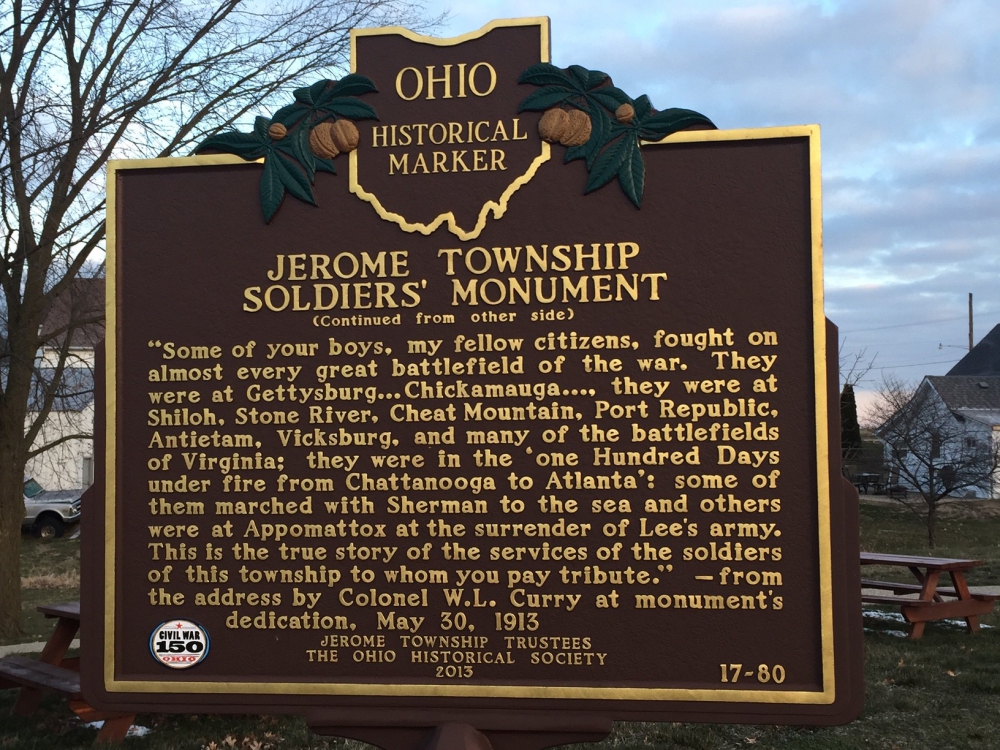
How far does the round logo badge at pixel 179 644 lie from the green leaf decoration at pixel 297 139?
1696mm

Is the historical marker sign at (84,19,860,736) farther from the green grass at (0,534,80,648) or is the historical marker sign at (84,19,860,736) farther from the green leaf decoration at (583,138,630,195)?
the green grass at (0,534,80,648)

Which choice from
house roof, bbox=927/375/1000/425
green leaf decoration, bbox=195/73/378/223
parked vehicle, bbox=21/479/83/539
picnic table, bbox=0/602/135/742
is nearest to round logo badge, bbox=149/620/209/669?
green leaf decoration, bbox=195/73/378/223

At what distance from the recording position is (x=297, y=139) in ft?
11.7

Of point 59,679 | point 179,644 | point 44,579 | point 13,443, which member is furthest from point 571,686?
point 44,579

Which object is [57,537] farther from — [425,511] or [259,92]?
[425,511]

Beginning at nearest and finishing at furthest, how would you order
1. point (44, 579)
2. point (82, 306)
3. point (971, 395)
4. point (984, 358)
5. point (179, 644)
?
point (179, 644), point (82, 306), point (44, 579), point (971, 395), point (984, 358)

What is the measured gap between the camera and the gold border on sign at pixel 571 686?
3.19 metres

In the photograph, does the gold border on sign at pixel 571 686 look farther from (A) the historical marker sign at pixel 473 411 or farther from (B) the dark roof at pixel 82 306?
(B) the dark roof at pixel 82 306

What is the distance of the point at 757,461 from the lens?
3.24m

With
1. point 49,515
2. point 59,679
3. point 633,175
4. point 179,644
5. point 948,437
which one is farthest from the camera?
point 49,515

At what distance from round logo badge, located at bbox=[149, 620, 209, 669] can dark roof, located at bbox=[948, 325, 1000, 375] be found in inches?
2095

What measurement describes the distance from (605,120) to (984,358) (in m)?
54.4

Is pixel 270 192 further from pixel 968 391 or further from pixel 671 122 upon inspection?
pixel 968 391

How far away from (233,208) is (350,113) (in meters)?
0.63
